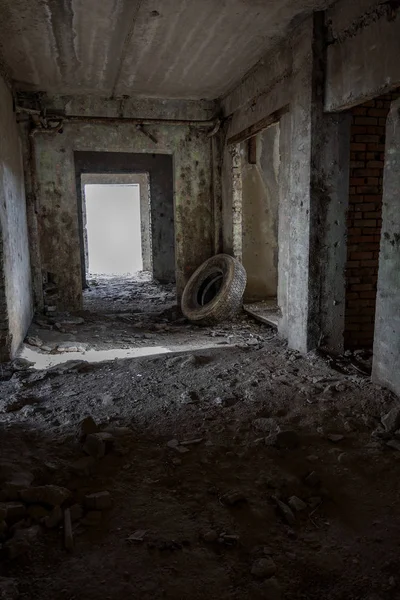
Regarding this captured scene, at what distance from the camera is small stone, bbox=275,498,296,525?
6.85ft

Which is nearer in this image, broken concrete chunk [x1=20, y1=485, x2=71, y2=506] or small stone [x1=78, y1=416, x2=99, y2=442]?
broken concrete chunk [x1=20, y1=485, x2=71, y2=506]

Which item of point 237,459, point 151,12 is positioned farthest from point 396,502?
point 151,12

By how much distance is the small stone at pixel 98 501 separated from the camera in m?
2.16

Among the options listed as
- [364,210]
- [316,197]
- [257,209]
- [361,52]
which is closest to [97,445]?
[316,197]

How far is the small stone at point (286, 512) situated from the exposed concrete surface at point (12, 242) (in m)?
3.11

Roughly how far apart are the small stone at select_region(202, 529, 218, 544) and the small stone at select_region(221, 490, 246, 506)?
9.4 inches

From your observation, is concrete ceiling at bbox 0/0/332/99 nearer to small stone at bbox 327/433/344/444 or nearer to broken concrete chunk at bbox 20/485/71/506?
small stone at bbox 327/433/344/444

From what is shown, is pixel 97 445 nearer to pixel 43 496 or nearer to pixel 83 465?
pixel 83 465

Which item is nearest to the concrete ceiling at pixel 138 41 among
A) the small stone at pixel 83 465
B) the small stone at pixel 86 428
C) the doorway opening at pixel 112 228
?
the small stone at pixel 86 428

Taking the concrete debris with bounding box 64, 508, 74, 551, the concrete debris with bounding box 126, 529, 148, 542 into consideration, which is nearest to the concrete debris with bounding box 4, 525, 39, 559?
the concrete debris with bounding box 64, 508, 74, 551

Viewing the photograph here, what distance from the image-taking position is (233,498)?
87.1 inches

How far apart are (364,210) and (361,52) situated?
1364 millimetres

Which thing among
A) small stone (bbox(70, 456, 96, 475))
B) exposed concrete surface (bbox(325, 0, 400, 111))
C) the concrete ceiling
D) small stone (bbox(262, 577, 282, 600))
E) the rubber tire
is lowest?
small stone (bbox(262, 577, 282, 600))

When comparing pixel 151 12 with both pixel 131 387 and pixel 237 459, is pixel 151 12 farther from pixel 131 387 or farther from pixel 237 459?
pixel 237 459
